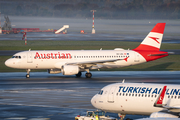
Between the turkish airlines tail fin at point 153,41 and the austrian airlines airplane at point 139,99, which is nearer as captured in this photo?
the austrian airlines airplane at point 139,99

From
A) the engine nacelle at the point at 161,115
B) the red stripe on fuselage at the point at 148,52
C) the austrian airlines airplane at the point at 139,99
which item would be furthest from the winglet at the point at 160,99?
the red stripe on fuselage at the point at 148,52

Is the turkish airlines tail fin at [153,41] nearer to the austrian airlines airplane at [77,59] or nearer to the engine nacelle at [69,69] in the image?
the austrian airlines airplane at [77,59]

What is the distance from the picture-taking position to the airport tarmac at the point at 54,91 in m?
35.9

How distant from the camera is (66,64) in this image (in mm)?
58531

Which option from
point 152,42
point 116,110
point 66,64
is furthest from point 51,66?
point 116,110

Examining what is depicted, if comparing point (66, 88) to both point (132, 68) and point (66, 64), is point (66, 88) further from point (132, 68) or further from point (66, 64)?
point (132, 68)

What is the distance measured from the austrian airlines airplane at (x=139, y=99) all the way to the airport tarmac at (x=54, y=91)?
372 centimetres

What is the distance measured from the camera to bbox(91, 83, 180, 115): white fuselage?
29.2 meters

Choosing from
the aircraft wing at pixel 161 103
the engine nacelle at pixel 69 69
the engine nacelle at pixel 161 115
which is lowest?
the engine nacelle at pixel 161 115

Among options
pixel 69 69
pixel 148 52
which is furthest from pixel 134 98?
pixel 148 52

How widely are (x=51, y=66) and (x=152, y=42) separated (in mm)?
17982

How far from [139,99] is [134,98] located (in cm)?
44

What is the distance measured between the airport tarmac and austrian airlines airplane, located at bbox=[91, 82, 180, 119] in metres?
3.72

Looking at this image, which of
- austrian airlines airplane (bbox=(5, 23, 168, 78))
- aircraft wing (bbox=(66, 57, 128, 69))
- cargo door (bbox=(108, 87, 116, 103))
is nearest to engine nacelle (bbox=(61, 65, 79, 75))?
austrian airlines airplane (bbox=(5, 23, 168, 78))
